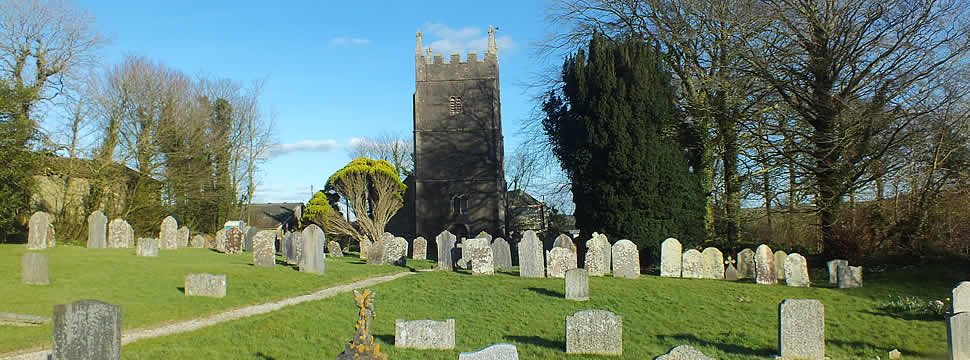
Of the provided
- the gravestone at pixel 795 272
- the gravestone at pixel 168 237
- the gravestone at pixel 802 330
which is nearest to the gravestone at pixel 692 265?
the gravestone at pixel 795 272

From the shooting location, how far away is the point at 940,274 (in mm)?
14570

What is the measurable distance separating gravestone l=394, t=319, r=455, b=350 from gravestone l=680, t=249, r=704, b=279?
1043 centimetres

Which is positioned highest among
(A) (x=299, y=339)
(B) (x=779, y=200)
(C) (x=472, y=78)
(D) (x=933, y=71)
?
(C) (x=472, y=78)

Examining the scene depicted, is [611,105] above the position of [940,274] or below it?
above

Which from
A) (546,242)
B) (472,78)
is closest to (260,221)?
(472,78)

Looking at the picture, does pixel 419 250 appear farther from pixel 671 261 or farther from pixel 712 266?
pixel 712 266

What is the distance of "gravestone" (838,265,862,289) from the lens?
14805mm

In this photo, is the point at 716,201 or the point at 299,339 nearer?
the point at 299,339

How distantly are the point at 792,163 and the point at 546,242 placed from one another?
33.1 feet

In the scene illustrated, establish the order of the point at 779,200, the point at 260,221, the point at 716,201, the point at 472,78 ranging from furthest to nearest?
1. the point at 260,221
2. the point at 472,78
3. the point at 716,201
4. the point at 779,200

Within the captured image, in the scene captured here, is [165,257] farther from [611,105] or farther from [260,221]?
[260,221]

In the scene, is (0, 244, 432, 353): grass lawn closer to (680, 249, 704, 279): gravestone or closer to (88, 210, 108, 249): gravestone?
(88, 210, 108, 249): gravestone

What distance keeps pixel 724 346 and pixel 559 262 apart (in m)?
7.74

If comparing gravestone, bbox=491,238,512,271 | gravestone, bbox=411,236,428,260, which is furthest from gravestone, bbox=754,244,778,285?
gravestone, bbox=411,236,428,260
